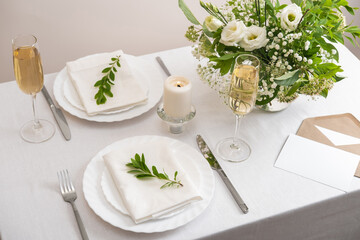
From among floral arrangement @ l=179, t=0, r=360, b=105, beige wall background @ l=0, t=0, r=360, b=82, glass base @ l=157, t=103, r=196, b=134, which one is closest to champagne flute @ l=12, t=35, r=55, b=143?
glass base @ l=157, t=103, r=196, b=134

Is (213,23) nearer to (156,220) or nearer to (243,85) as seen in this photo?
(243,85)

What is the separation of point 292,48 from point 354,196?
45cm

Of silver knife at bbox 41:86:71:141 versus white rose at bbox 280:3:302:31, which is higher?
white rose at bbox 280:3:302:31

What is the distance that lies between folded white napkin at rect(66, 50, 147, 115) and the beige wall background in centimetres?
120

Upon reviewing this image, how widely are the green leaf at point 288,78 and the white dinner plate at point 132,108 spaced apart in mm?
418

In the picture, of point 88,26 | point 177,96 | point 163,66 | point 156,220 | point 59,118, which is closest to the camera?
point 156,220

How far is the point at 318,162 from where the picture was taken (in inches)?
48.9

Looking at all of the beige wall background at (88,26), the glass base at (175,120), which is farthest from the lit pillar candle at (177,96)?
the beige wall background at (88,26)

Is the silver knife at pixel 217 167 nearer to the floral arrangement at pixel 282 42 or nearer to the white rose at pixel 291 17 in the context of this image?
the floral arrangement at pixel 282 42

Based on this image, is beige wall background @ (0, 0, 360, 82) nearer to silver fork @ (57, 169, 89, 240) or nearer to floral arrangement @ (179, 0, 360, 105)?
floral arrangement @ (179, 0, 360, 105)

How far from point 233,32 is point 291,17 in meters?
0.17

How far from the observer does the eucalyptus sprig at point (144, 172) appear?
3.58ft

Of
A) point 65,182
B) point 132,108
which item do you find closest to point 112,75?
point 132,108

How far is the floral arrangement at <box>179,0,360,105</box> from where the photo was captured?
4.00 ft
